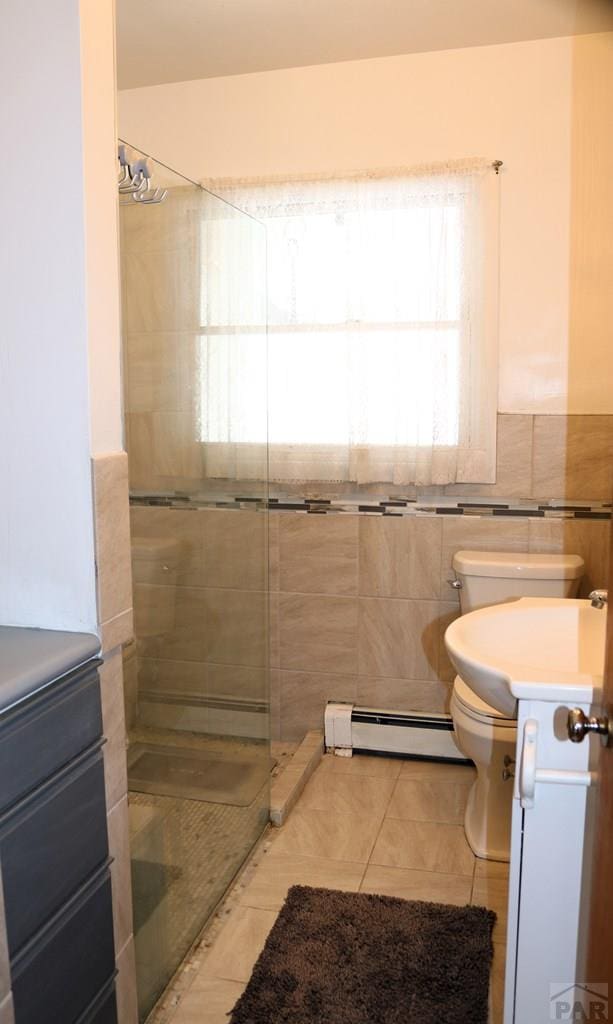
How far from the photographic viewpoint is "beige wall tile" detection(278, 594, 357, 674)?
306cm

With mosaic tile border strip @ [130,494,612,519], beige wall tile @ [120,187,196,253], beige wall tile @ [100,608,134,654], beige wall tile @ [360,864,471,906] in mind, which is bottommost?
beige wall tile @ [360,864,471,906]

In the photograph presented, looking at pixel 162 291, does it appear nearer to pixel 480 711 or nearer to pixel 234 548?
pixel 234 548

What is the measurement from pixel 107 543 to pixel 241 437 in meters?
1.03

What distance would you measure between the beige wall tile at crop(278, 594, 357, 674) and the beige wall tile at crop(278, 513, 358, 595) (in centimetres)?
4

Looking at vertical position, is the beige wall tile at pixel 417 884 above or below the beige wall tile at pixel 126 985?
below

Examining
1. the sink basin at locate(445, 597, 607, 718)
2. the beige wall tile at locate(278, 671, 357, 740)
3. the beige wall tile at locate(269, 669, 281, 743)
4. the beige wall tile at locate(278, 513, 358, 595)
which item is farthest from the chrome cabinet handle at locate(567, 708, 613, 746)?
the beige wall tile at locate(269, 669, 281, 743)

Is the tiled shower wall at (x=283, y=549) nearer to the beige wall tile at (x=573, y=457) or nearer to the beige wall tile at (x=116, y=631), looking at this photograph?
the beige wall tile at (x=573, y=457)

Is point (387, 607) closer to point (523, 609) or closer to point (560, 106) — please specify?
point (523, 609)

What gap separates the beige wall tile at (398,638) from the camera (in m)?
2.99

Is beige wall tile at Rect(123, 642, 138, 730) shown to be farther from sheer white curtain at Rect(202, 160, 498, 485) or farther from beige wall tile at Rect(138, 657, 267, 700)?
sheer white curtain at Rect(202, 160, 498, 485)

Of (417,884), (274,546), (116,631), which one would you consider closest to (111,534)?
(116,631)

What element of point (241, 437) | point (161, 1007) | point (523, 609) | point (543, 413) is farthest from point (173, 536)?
point (543, 413)

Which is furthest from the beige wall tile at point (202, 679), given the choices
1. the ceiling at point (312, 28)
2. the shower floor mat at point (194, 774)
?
the ceiling at point (312, 28)

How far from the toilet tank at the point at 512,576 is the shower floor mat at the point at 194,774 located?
87 centimetres
